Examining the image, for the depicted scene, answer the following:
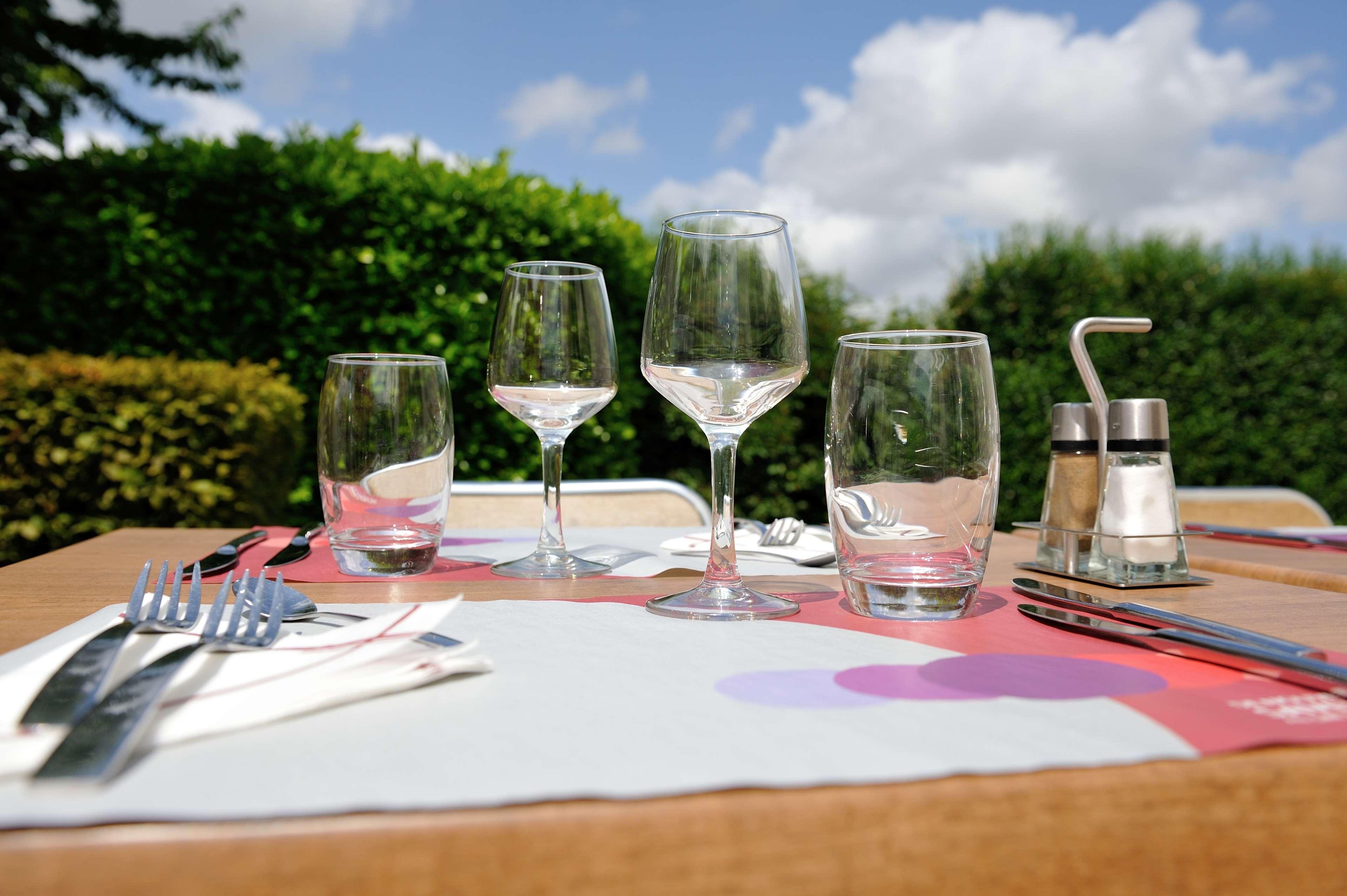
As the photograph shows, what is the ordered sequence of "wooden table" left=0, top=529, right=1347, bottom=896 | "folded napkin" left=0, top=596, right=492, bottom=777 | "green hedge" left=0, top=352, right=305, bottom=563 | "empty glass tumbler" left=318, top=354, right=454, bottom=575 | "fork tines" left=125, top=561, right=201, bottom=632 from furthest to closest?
"green hedge" left=0, top=352, right=305, bottom=563
"empty glass tumbler" left=318, top=354, right=454, bottom=575
"fork tines" left=125, top=561, right=201, bottom=632
"folded napkin" left=0, top=596, right=492, bottom=777
"wooden table" left=0, top=529, right=1347, bottom=896

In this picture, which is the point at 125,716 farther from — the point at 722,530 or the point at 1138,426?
the point at 1138,426

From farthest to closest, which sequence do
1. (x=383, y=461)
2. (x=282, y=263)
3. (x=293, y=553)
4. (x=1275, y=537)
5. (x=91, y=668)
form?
(x=282, y=263)
(x=1275, y=537)
(x=293, y=553)
(x=383, y=461)
(x=91, y=668)

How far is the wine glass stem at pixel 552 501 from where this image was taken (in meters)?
1.24

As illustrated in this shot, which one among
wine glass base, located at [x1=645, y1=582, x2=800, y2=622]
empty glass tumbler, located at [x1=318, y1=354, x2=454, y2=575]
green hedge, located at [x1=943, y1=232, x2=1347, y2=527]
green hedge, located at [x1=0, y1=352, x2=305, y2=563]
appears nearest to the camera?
wine glass base, located at [x1=645, y1=582, x2=800, y2=622]

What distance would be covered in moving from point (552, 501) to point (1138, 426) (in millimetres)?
763

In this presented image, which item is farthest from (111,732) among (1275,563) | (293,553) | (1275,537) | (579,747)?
(1275,537)

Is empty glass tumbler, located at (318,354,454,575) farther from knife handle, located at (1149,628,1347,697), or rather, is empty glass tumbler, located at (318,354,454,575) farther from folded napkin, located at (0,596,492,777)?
knife handle, located at (1149,628,1347,697)

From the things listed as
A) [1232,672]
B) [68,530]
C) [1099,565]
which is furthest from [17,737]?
[68,530]

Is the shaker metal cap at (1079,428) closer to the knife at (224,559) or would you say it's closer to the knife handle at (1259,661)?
the knife handle at (1259,661)

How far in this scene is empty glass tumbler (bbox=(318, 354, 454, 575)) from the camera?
3.66ft

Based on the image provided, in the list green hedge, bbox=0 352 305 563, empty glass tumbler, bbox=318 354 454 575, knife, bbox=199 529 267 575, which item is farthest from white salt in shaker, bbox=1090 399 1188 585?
green hedge, bbox=0 352 305 563

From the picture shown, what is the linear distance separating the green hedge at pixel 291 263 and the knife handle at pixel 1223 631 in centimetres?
363

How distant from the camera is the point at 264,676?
578 mm

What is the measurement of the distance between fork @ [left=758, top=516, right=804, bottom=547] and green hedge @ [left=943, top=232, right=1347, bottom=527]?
4386 millimetres
